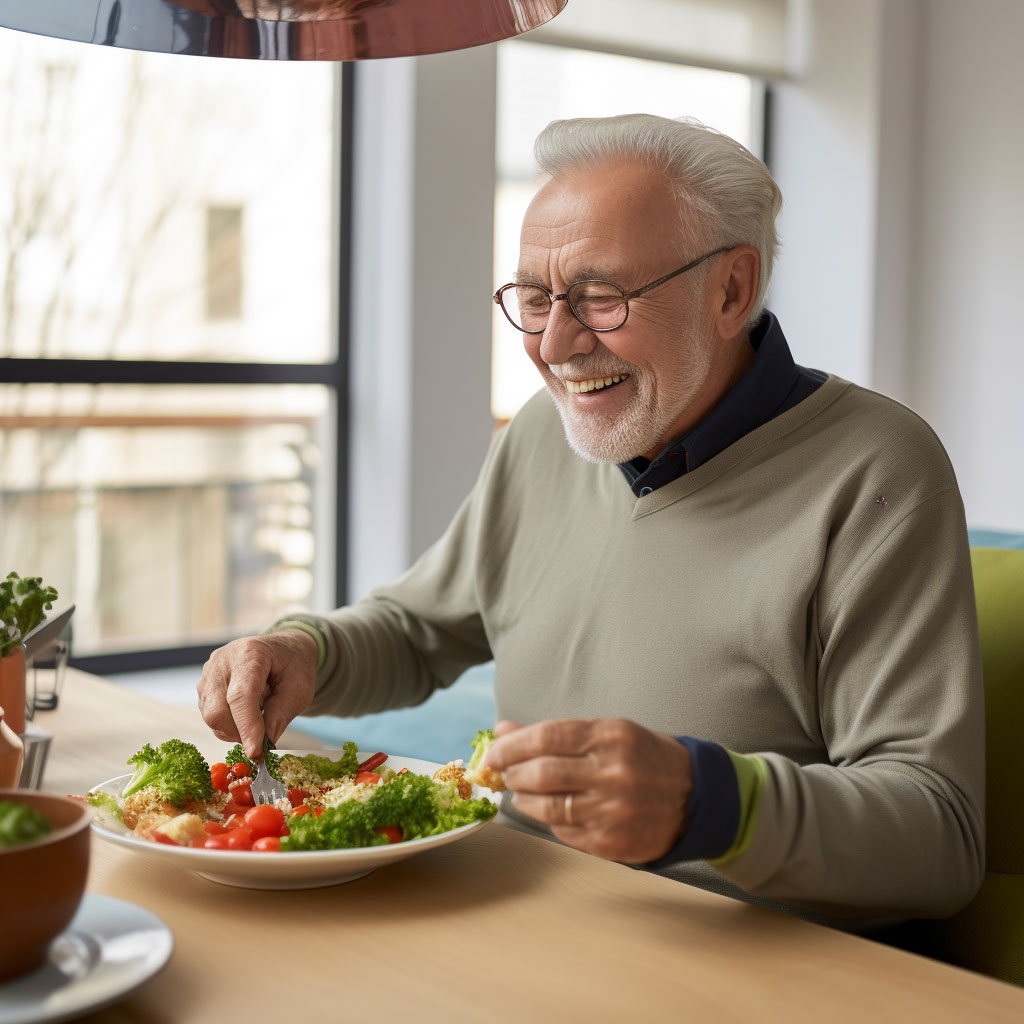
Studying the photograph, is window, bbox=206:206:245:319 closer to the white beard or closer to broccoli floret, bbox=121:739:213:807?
the white beard

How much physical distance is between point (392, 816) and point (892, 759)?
1.37ft

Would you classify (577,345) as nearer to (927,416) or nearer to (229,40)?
(229,40)

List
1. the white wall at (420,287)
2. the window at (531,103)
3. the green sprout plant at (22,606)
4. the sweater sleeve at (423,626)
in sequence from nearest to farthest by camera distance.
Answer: the green sprout plant at (22,606) < the sweater sleeve at (423,626) < the white wall at (420,287) < the window at (531,103)

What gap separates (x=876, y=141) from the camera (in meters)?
3.74

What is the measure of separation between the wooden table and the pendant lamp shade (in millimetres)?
682

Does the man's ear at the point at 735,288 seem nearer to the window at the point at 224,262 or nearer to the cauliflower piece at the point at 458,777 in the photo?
the cauliflower piece at the point at 458,777

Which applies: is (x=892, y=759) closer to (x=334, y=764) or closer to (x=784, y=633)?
(x=784, y=633)

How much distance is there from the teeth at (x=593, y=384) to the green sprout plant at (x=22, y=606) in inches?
22.6

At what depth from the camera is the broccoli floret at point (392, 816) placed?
865mm

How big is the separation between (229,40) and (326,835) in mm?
698

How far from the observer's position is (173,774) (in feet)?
3.21

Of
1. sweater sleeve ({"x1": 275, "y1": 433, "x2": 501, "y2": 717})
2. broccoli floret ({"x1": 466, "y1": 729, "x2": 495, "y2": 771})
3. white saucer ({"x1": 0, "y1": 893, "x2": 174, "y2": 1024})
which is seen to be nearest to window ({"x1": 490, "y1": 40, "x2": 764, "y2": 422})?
sweater sleeve ({"x1": 275, "y1": 433, "x2": 501, "y2": 717})

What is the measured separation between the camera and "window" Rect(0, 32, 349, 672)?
2.80m

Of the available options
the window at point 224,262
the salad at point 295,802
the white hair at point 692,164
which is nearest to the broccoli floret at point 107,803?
the salad at point 295,802
